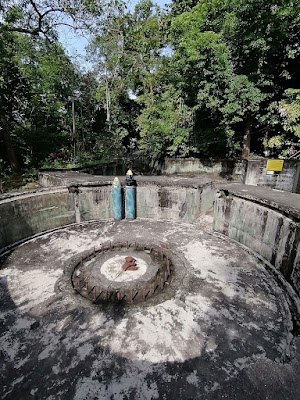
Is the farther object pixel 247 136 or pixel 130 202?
pixel 247 136

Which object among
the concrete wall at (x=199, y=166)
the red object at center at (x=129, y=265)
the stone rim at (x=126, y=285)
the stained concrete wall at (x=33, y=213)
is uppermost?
the concrete wall at (x=199, y=166)

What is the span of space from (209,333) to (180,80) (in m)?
10.2

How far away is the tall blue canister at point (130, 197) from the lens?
541 cm

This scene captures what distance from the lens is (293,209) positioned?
3.61 metres

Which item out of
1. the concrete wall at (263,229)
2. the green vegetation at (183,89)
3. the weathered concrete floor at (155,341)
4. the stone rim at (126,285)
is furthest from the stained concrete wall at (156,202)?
the green vegetation at (183,89)

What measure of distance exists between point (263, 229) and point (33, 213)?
15.0 feet

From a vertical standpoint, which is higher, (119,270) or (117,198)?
(117,198)

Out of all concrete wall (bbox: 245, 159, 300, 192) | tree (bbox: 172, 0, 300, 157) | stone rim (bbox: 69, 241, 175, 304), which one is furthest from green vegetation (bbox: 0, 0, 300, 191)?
stone rim (bbox: 69, 241, 175, 304)

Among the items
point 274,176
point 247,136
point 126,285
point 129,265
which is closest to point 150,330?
point 126,285

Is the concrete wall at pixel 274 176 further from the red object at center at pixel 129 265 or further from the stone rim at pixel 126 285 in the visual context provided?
the red object at center at pixel 129 265

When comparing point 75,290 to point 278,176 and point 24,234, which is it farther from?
point 278,176

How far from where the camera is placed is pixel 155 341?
242cm

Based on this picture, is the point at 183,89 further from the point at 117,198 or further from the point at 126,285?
the point at 126,285

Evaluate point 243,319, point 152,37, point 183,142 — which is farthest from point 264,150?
point 152,37
